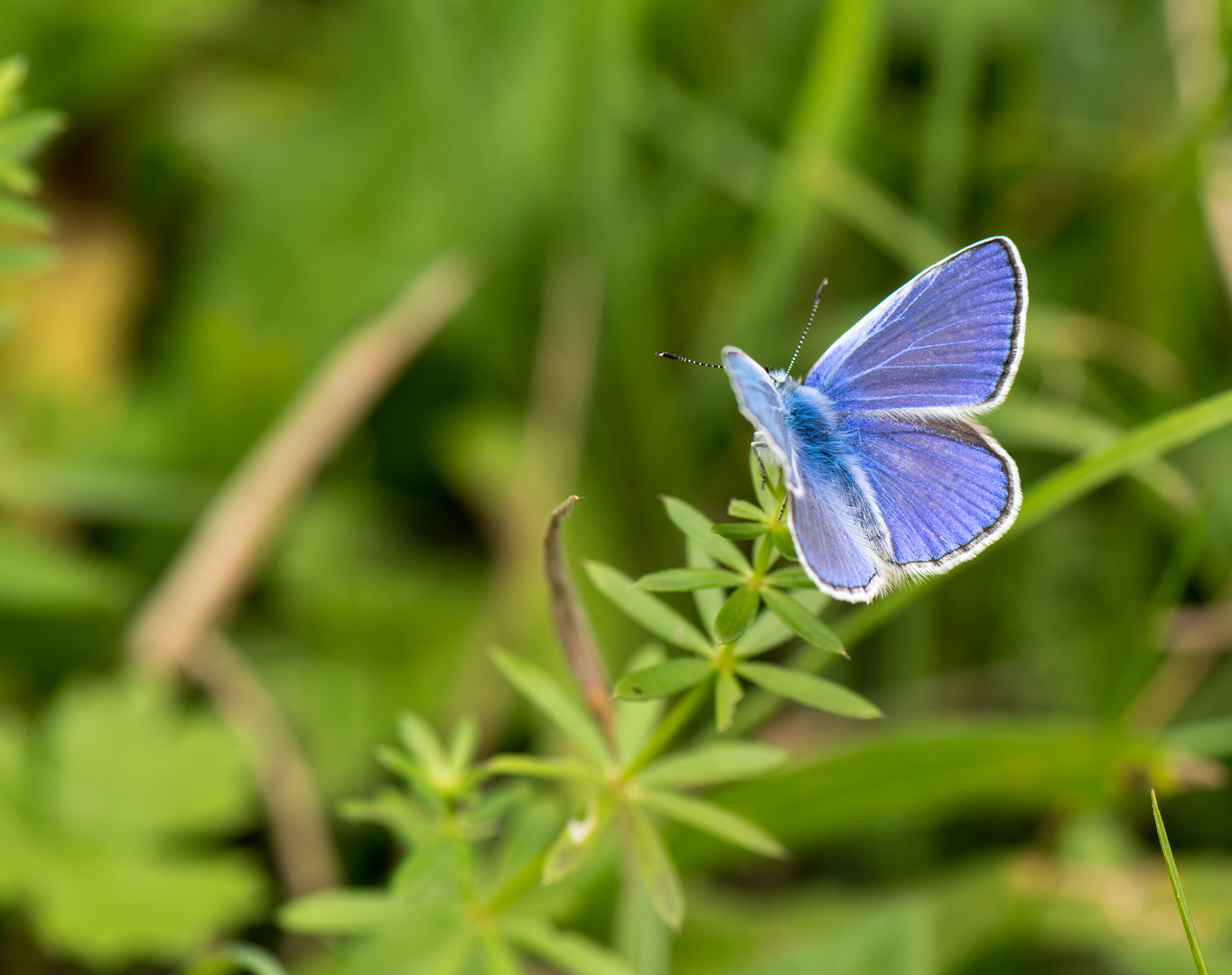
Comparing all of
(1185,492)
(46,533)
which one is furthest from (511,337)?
(1185,492)

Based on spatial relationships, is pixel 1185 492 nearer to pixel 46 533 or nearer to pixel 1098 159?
pixel 1098 159

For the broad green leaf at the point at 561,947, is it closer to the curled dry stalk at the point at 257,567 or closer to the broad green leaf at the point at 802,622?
the broad green leaf at the point at 802,622

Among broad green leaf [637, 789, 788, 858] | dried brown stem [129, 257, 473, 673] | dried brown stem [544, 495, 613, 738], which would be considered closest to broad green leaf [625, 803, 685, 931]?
broad green leaf [637, 789, 788, 858]

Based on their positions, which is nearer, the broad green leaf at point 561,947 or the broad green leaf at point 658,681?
the broad green leaf at point 658,681

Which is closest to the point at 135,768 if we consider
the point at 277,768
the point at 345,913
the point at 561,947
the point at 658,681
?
the point at 277,768

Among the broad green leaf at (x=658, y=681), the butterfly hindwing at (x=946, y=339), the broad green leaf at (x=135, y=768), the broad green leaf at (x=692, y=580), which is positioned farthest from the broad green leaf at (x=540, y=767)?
the broad green leaf at (x=135, y=768)

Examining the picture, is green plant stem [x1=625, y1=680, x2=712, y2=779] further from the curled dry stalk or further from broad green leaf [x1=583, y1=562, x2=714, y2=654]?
the curled dry stalk

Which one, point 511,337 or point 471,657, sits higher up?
point 511,337
